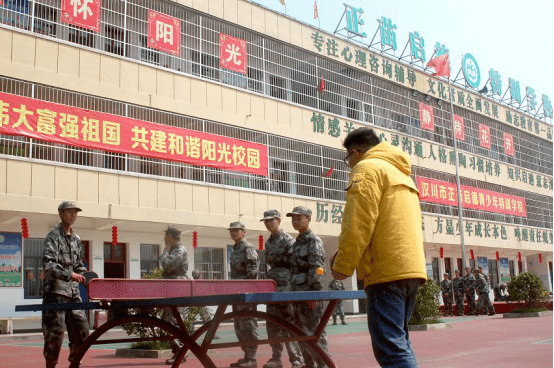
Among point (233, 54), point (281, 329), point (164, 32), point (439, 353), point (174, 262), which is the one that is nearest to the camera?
point (281, 329)

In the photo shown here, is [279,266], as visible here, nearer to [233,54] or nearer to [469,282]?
[469,282]

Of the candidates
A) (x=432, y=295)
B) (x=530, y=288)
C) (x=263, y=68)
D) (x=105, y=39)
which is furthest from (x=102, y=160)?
(x=530, y=288)

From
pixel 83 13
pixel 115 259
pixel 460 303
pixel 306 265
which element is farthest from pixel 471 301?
pixel 306 265

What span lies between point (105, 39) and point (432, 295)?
1292 cm

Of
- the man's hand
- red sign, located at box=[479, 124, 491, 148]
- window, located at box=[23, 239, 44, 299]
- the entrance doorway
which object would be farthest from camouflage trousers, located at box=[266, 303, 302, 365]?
red sign, located at box=[479, 124, 491, 148]

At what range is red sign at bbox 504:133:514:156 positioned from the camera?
1625 inches

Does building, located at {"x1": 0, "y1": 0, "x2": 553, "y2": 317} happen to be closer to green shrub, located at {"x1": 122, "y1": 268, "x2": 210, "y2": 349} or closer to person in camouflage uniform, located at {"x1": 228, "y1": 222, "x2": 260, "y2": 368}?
green shrub, located at {"x1": 122, "y1": 268, "x2": 210, "y2": 349}

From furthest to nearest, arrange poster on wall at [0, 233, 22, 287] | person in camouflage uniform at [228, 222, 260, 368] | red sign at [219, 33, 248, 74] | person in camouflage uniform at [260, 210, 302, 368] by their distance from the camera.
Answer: red sign at [219, 33, 248, 74], poster on wall at [0, 233, 22, 287], person in camouflage uniform at [228, 222, 260, 368], person in camouflage uniform at [260, 210, 302, 368]

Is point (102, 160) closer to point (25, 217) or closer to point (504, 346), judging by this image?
point (25, 217)

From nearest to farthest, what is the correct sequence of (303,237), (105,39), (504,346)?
1. (303,237)
2. (504,346)
3. (105,39)

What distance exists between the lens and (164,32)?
22.1 meters

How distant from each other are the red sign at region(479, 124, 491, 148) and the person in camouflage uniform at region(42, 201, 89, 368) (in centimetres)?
3498

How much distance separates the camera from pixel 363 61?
30.3 metres

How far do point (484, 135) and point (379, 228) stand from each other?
123ft
